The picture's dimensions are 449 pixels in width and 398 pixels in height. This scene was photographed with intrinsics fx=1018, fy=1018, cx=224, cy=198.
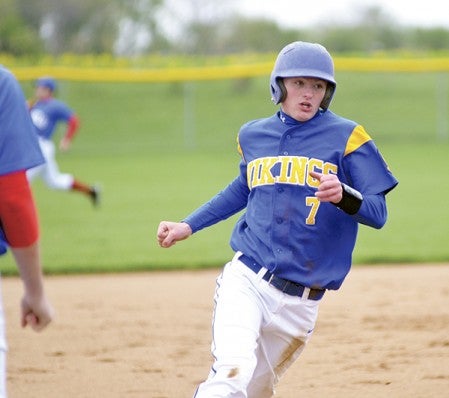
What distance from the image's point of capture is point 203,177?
Answer: 1788 cm

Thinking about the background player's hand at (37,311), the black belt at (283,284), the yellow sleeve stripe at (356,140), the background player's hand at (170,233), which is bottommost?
the black belt at (283,284)

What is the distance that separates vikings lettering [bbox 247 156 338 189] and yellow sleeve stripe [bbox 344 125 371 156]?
0.09 meters

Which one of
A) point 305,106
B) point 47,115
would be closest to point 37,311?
point 305,106

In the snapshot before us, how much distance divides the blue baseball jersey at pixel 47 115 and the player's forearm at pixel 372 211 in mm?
11431

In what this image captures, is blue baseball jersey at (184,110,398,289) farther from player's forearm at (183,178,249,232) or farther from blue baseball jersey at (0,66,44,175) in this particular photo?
blue baseball jersey at (0,66,44,175)

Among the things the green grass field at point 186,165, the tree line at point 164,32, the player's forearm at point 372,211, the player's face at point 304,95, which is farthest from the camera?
the tree line at point 164,32

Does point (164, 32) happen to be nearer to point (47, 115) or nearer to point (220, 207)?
point (47, 115)

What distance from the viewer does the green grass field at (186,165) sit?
404 inches

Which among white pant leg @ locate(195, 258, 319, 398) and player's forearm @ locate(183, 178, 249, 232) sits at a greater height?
player's forearm @ locate(183, 178, 249, 232)

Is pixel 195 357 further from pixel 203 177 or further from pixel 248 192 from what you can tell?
pixel 203 177

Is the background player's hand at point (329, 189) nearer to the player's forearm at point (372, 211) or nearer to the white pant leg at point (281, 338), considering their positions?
the player's forearm at point (372, 211)

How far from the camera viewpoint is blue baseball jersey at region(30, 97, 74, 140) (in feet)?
48.6

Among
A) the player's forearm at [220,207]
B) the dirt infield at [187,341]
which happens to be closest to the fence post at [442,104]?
the dirt infield at [187,341]

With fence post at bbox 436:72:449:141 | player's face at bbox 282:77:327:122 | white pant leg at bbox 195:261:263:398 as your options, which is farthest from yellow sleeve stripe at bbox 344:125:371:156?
fence post at bbox 436:72:449:141
